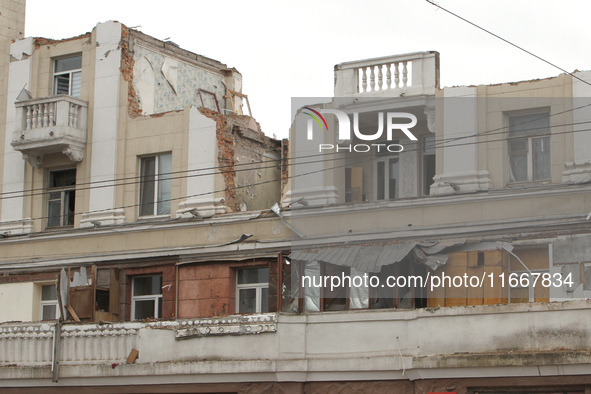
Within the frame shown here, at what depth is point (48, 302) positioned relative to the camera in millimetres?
29719

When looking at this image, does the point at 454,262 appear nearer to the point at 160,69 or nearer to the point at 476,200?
the point at 476,200

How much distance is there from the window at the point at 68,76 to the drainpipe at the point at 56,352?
764 centimetres

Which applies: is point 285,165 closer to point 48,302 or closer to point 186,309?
point 186,309

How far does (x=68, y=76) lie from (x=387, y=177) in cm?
1017

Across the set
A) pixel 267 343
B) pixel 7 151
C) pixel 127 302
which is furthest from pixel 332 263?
pixel 7 151

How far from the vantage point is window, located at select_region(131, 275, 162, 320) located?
28625 millimetres

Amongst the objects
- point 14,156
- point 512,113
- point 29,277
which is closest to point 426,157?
point 512,113

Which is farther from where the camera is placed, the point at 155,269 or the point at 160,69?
the point at 160,69

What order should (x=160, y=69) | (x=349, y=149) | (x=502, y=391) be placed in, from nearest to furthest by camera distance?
(x=502, y=391)
(x=349, y=149)
(x=160, y=69)

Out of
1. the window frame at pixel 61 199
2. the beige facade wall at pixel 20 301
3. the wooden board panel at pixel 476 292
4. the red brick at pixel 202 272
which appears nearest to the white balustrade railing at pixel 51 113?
the window frame at pixel 61 199

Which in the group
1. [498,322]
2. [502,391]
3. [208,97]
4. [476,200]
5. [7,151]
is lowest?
[502,391]

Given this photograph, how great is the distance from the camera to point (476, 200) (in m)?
25.1

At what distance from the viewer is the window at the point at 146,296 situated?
28625mm

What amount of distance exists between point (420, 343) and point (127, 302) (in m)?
9.21
